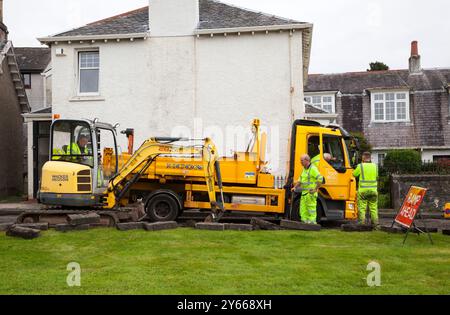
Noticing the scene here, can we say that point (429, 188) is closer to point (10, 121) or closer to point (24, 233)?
point (24, 233)

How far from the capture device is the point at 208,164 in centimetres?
1259

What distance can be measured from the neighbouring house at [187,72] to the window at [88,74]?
0.14 ft

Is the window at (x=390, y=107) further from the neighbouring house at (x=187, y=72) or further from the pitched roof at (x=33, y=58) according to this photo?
the pitched roof at (x=33, y=58)

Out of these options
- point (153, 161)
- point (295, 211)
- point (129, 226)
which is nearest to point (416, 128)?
point (295, 211)

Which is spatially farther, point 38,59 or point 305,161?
point 38,59

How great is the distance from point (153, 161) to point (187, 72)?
8023mm

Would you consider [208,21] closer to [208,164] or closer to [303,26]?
[303,26]

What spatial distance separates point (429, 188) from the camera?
17.6 meters

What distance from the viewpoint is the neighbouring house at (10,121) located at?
82.2 ft

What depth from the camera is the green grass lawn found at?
6508mm

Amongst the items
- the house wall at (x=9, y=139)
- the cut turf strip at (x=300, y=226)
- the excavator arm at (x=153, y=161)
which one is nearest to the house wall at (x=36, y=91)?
the house wall at (x=9, y=139)
